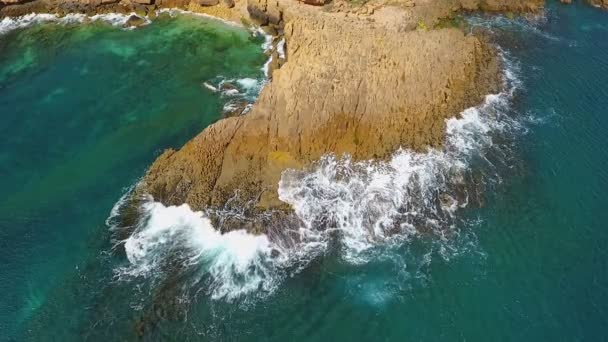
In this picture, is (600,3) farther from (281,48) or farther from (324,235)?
(324,235)

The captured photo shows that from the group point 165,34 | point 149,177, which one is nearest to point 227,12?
point 165,34

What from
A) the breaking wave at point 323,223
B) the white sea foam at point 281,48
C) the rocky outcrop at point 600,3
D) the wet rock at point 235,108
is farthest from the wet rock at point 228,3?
the rocky outcrop at point 600,3

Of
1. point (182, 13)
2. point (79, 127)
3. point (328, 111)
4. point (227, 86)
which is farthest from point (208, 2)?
point (328, 111)

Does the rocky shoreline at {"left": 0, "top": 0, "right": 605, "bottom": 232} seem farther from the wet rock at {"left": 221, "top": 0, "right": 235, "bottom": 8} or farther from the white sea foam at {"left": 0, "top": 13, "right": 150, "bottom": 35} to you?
the white sea foam at {"left": 0, "top": 13, "right": 150, "bottom": 35}

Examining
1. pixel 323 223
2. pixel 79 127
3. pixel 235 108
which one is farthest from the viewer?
pixel 235 108

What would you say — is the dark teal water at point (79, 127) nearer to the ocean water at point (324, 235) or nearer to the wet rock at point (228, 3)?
the ocean water at point (324, 235)

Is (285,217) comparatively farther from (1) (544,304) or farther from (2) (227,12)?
(2) (227,12)
